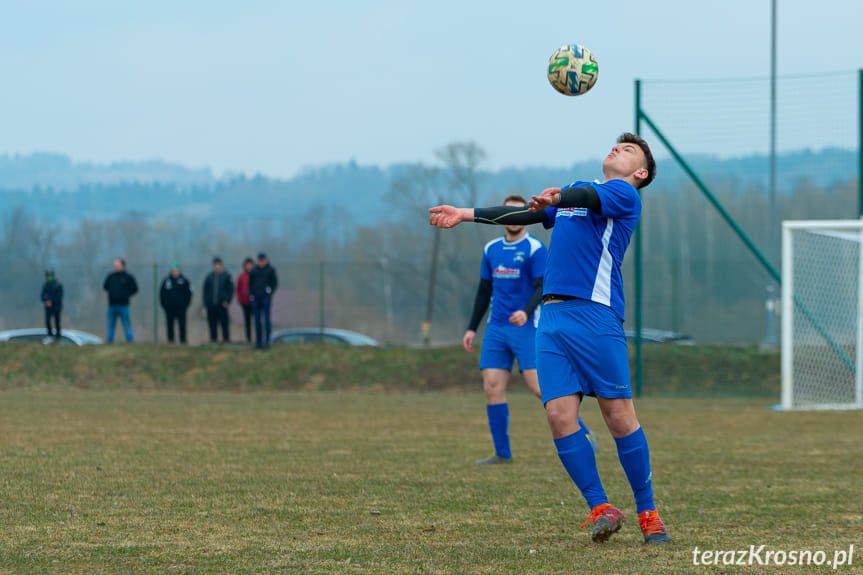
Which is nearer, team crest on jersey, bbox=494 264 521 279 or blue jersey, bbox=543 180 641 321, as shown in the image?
blue jersey, bbox=543 180 641 321

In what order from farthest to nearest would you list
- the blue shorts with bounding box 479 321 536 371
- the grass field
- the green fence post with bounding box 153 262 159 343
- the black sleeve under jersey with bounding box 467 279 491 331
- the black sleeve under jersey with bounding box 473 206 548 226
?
the green fence post with bounding box 153 262 159 343, the black sleeve under jersey with bounding box 467 279 491 331, the blue shorts with bounding box 479 321 536 371, the black sleeve under jersey with bounding box 473 206 548 226, the grass field

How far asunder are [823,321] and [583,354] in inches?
512

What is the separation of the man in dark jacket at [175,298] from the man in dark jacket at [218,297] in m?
0.47

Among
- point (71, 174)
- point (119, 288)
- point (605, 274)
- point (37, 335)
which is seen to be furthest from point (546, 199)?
point (71, 174)

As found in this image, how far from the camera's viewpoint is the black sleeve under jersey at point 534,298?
917cm

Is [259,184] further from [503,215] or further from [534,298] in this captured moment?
[503,215]

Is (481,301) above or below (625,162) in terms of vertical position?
below

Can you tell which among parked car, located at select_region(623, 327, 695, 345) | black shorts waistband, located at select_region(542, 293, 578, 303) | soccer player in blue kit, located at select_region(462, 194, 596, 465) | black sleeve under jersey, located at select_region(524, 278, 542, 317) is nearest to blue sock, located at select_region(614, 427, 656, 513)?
black shorts waistband, located at select_region(542, 293, 578, 303)

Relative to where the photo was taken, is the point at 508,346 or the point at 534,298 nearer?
the point at 534,298

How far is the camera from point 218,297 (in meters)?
25.2

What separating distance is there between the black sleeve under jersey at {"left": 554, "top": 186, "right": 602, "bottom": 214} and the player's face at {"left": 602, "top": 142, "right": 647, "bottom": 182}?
40 cm

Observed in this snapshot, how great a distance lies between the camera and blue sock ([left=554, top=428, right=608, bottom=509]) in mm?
5598

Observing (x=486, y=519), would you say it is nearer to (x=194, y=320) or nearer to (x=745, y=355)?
(x=745, y=355)

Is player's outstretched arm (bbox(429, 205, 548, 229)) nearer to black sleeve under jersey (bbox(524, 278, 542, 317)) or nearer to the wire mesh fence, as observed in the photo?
black sleeve under jersey (bbox(524, 278, 542, 317))
